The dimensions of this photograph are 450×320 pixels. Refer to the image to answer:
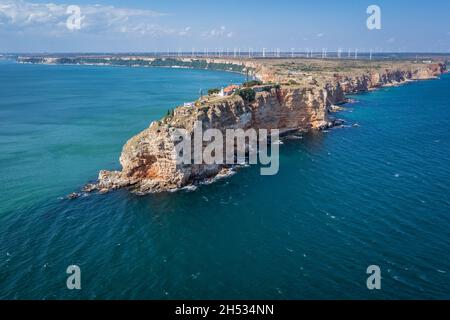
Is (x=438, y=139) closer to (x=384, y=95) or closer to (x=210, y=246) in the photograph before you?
(x=210, y=246)

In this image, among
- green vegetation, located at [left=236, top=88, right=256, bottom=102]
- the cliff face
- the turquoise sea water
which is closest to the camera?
the turquoise sea water

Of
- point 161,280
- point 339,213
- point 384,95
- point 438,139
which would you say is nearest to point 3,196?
point 161,280

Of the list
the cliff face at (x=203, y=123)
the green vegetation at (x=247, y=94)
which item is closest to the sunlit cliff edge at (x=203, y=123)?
the cliff face at (x=203, y=123)

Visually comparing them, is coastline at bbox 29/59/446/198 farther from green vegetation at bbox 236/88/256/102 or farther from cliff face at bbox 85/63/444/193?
green vegetation at bbox 236/88/256/102

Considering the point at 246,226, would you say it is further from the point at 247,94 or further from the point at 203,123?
the point at 247,94

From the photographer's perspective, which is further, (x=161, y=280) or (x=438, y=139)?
(x=438, y=139)

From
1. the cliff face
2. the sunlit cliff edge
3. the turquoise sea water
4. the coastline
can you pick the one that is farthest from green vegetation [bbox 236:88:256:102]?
the turquoise sea water
